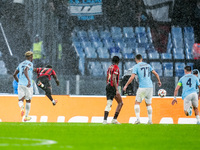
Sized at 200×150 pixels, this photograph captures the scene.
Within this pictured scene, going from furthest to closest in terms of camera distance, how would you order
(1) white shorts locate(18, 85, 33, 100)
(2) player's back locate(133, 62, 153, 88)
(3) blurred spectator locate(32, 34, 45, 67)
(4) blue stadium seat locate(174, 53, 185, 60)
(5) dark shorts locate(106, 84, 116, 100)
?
(4) blue stadium seat locate(174, 53, 185, 60) → (3) blurred spectator locate(32, 34, 45, 67) → (1) white shorts locate(18, 85, 33, 100) → (2) player's back locate(133, 62, 153, 88) → (5) dark shorts locate(106, 84, 116, 100)

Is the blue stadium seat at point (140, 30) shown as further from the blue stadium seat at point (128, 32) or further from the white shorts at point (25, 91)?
the white shorts at point (25, 91)

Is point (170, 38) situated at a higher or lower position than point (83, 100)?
higher

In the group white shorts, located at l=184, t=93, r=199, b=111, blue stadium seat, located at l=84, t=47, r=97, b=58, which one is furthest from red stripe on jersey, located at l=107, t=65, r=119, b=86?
blue stadium seat, located at l=84, t=47, r=97, b=58

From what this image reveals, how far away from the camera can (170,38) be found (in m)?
28.0

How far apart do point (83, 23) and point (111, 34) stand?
202cm

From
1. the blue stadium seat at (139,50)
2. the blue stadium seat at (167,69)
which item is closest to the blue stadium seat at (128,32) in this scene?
the blue stadium seat at (139,50)

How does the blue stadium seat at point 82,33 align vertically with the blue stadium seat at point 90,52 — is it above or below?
above

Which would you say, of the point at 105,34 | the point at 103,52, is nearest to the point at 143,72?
the point at 103,52

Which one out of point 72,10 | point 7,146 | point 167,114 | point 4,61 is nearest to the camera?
point 7,146

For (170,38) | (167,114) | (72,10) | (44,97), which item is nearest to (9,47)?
(72,10)

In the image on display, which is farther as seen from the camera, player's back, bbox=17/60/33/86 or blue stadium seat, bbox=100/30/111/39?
blue stadium seat, bbox=100/30/111/39

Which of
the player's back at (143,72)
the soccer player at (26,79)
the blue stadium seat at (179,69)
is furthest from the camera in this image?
the blue stadium seat at (179,69)

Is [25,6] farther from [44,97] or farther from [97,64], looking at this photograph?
[44,97]

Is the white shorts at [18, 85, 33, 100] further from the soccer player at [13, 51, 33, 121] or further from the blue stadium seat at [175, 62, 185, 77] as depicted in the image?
the blue stadium seat at [175, 62, 185, 77]
